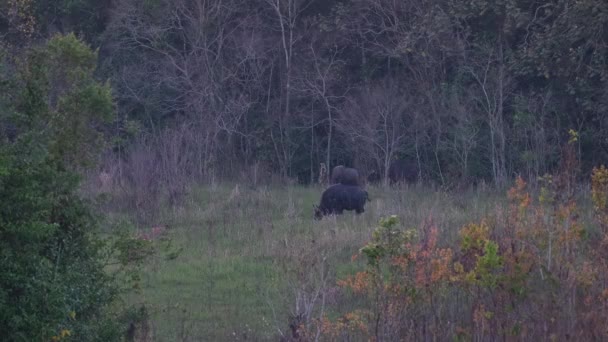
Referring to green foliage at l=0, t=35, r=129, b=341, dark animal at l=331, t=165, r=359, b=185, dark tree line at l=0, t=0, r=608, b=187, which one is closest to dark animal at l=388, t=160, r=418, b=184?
dark tree line at l=0, t=0, r=608, b=187

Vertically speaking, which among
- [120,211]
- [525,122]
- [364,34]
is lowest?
[120,211]

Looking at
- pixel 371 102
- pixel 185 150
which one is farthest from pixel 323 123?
pixel 185 150

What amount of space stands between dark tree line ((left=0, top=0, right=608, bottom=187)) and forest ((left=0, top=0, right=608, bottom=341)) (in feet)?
0.28

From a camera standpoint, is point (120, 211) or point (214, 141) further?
point (214, 141)

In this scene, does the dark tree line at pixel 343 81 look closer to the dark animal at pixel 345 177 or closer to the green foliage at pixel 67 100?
the dark animal at pixel 345 177

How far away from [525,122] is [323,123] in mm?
8092

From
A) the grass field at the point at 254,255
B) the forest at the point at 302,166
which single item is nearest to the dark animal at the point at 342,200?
the grass field at the point at 254,255

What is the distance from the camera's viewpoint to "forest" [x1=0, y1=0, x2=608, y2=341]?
26.0ft

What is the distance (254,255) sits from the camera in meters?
14.7

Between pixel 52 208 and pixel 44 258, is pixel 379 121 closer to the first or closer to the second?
pixel 52 208

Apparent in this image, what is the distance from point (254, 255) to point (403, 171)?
14532 millimetres

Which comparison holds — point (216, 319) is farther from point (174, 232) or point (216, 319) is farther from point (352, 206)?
point (352, 206)

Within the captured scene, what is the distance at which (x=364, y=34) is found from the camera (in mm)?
30734

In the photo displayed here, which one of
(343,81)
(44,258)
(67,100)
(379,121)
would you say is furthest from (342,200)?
(343,81)
